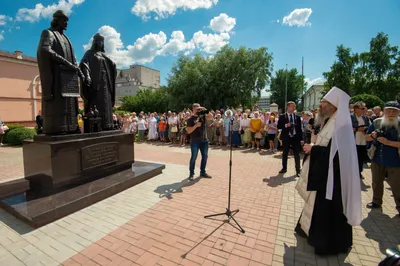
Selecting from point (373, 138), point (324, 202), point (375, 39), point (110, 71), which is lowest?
point (324, 202)

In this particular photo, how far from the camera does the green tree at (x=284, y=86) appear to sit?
5903cm

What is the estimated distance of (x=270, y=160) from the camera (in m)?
8.48

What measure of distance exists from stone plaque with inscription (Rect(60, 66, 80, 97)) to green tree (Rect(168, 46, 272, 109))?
2303cm

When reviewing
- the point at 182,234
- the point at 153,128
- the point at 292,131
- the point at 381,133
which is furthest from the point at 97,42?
the point at 153,128

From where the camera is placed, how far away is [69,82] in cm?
466

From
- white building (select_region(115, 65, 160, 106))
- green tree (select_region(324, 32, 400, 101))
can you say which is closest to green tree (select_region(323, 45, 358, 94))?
green tree (select_region(324, 32, 400, 101))

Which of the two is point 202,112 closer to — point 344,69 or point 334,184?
Result: point 334,184

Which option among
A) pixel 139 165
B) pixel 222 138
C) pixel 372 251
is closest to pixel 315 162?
pixel 372 251

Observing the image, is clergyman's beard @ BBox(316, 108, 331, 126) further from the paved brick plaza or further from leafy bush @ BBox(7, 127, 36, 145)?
leafy bush @ BBox(7, 127, 36, 145)

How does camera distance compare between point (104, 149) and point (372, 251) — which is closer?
point (372, 251)

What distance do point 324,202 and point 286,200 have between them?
6.20ft

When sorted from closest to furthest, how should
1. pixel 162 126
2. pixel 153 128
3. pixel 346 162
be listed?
pixel 346 162, pixel 162 126, pixel 153 128

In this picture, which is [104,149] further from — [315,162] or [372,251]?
[372,251]

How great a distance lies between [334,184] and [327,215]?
42 centimetres
